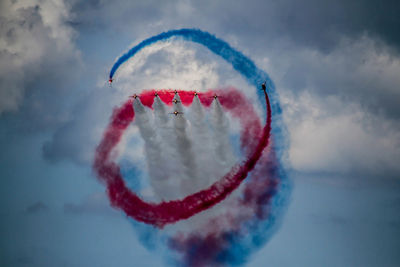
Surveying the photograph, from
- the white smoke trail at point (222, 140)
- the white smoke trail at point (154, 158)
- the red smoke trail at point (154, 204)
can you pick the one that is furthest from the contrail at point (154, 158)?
the white smoke trail at point (222, 140)

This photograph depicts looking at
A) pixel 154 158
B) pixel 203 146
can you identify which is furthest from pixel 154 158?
pixel 203 146

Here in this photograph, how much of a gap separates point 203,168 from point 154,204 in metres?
8.78

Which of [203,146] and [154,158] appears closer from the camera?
[203,146]

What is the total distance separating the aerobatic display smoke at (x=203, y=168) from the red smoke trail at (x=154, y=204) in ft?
0.44

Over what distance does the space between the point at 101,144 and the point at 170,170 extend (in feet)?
35.6

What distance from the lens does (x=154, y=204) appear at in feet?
200

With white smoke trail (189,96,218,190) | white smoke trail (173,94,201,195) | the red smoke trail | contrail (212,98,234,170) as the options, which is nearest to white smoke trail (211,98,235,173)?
contrail (212,98,234,170)

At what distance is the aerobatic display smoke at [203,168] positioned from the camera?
57.5 meters

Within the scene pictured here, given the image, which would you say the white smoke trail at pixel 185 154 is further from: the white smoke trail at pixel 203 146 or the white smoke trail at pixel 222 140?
the white smoke trail at pixel 222 140

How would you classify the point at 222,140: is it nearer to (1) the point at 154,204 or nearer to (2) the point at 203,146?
(2) the point at 203,146

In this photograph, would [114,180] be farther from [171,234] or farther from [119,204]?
[171,234]

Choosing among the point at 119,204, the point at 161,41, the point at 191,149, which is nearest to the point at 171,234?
the point at 119,204

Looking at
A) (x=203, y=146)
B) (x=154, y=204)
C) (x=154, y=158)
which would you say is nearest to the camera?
(x=154, y=204)

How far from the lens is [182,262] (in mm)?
66688
